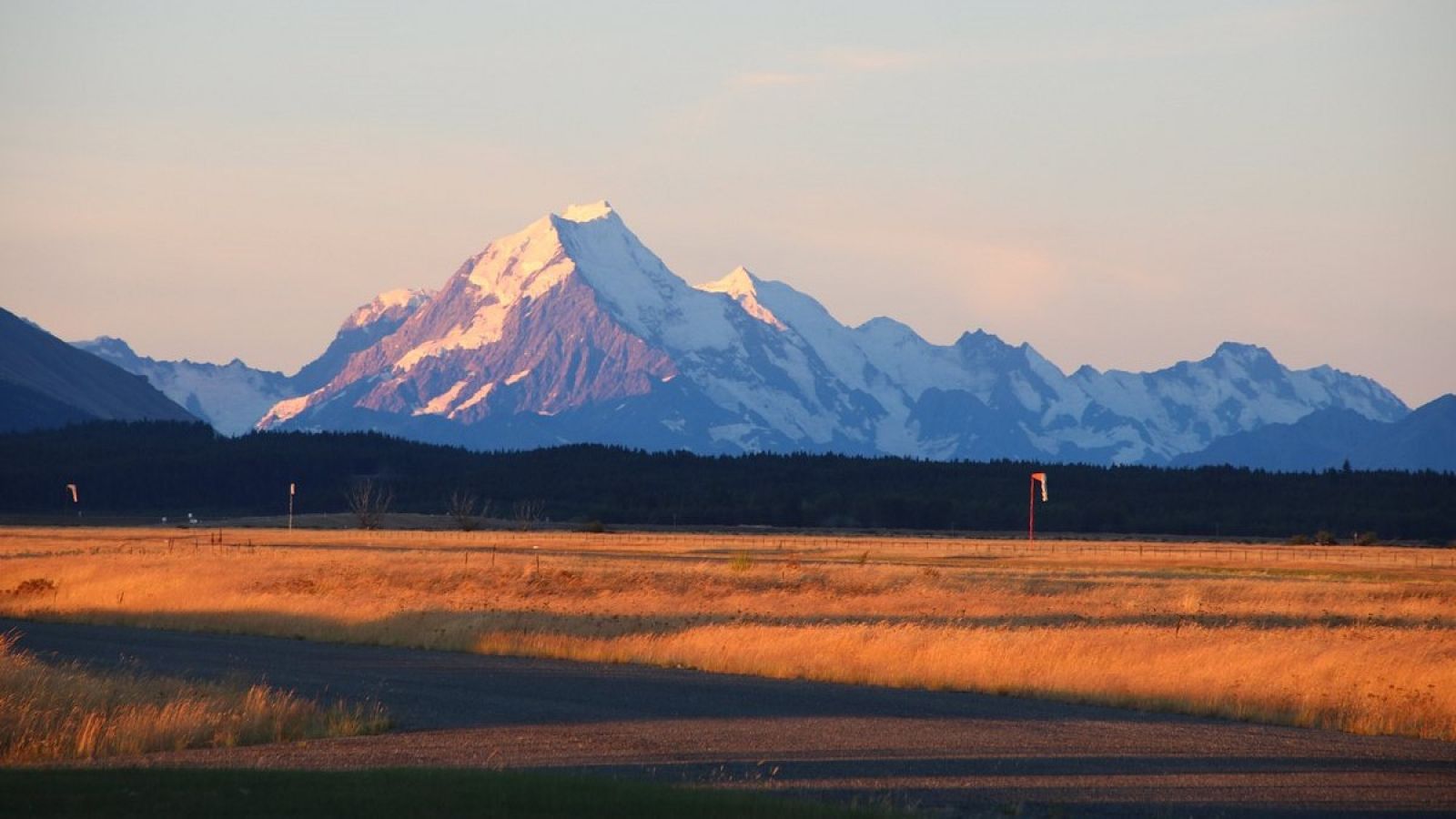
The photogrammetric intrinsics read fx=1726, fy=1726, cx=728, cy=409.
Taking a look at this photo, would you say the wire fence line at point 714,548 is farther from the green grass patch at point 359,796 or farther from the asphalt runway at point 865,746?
the green grass patch at point 359,796

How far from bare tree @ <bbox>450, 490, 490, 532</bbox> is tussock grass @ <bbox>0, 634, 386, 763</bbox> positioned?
10400cm

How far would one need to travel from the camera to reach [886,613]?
42688 millimetres

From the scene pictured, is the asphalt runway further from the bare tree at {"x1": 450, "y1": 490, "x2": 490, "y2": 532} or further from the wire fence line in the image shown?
the bare tree at {"x1": 450, "y1": 490, "x2": 490, "y2": 532}

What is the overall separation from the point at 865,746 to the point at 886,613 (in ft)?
73.8

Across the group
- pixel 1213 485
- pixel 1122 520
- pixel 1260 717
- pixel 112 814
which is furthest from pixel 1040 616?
pixel 1213 485

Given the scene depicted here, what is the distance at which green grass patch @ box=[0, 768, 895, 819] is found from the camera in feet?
46.8

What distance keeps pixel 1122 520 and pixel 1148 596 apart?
11797 cm

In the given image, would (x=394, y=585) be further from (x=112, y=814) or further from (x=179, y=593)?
(x=112, y=814)

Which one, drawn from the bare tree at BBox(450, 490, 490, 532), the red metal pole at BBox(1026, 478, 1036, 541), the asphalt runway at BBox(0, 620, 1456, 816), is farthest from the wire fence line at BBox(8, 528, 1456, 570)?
the asphalt runway at BBox(0, 620, 1456, 816)

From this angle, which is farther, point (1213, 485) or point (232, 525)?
point (1213, 485)

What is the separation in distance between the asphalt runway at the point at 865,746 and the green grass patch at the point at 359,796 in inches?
59.3

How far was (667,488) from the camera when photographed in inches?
7682

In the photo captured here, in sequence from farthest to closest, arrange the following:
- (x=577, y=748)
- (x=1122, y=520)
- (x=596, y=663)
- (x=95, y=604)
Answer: (x=1122, y=520)
(x=95, y=604)
(x=596, y=663)
(x=577, y=748)

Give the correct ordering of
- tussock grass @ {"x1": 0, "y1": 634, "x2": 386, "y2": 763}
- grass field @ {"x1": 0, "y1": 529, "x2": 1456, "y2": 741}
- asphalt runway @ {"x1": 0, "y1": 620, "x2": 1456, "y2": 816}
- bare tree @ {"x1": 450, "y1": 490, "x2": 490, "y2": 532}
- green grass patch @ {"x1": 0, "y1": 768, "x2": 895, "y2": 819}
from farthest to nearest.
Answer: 1. bare tree @ {"x1": 450, "y1": 490, "x2": 490, "y2": 532}
2. grass field @ {"x1": 0, "y1": 529, "x2": 1456, "y2": 741}
3. tussock grass @ {"x1": 0, "y1": 634, "x2": 386, "y2": 763}
4. asphalt runway @ {"x1": 0, "y1": 620, "x2": 1456, "y2": 816}
5. green grass patch @ {"x1": 0, "y1": 768, "x2": 895, "y2": 819}
